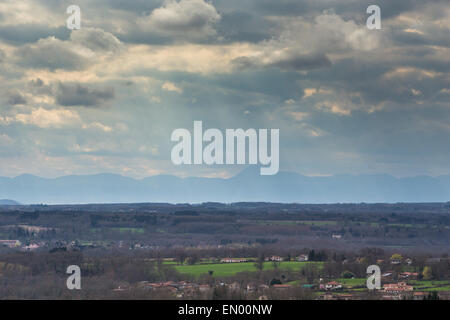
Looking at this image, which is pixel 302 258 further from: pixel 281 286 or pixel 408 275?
pixel 281 286

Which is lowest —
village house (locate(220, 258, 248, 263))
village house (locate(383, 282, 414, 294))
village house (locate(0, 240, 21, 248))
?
village house (locate(220, 258, 248, 263))

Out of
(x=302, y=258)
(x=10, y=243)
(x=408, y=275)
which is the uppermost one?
(x=10, y=243)

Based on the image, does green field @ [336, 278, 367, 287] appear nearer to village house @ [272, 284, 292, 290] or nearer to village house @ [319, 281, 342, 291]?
village house @ [319, 281, 342, 291]

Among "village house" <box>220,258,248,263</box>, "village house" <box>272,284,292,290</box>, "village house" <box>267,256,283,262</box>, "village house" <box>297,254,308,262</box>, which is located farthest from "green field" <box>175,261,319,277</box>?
"village house" <box>272,284,292,290</box>

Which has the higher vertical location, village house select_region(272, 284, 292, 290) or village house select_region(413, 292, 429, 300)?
village house select_region(272, 284, 292, 290)

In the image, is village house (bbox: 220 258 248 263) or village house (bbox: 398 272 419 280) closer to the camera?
village house (bbox: 398 272 419 280)

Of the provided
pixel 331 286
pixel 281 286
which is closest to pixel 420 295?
pixel 331 286

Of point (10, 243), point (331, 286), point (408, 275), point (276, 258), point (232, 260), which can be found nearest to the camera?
point (331, 286)
